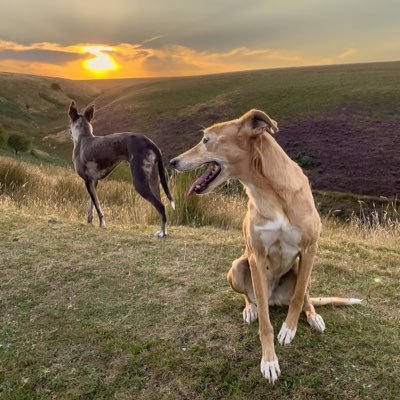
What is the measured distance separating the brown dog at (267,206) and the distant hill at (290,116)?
21559mm

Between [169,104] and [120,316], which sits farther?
[169,104]

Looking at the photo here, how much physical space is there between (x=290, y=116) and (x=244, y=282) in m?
40.6

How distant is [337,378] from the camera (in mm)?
3904

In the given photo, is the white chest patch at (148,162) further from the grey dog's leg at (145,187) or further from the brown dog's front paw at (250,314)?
the brown dog's front paw at (250,314)

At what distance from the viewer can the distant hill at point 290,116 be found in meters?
28.7

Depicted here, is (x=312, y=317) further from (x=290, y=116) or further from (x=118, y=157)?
(x=290, y=116)

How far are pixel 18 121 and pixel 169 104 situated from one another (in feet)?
65.3

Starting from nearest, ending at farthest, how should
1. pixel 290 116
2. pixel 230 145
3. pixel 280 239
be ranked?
1. pixel 280 239
2. pixel 230 145
3. pixel 290 116

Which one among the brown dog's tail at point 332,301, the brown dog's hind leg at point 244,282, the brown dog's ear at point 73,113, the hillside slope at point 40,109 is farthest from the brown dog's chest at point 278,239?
the hillside slope at point 40,109

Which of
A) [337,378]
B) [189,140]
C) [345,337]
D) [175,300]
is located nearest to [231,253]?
[175,300]

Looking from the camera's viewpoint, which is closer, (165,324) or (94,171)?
(165,324)

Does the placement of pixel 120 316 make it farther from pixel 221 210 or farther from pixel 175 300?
pixel 221 210

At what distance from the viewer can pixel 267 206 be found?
3898mm

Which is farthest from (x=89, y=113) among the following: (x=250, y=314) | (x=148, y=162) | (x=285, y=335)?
(x=285, y=335)
